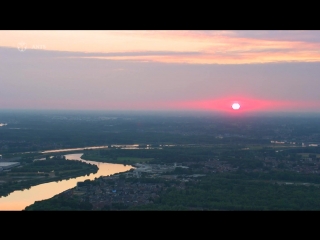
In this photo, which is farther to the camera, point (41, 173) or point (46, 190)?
point (41, 173)

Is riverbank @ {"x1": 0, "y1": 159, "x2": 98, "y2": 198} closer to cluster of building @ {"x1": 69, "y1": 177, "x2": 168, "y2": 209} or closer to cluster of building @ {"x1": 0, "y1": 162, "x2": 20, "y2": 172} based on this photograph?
cluster of building @ {"x1": 0, "y1": 162, "x2": 20, "y2": 172}

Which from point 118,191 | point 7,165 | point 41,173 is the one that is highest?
point 7,165

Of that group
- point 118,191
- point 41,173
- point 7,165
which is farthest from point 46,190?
point 7,165

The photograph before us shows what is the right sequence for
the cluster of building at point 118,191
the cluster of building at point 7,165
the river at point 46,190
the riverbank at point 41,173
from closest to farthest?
the river at point 46,190 < the cluster of building at point 118,191 < the riverbank at point 41,173 < the cluster of building at point 7,165

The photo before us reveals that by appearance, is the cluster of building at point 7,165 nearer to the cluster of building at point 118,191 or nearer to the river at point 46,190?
the river at point 46,190

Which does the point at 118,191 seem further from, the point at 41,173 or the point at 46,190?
the point at 41,173

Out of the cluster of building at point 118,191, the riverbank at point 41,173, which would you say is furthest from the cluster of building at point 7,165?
the cluster of building at point 118,191

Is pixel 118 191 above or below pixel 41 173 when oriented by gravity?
below

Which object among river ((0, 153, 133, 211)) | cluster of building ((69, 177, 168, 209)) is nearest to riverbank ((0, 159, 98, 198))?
river ((0, 153, 133, 211))
